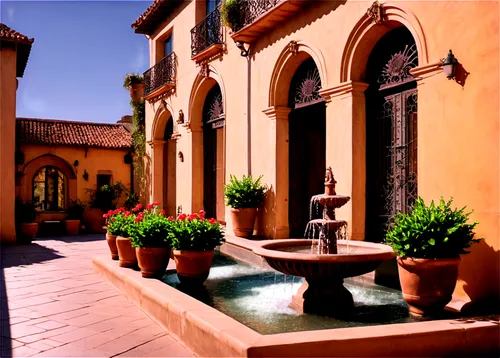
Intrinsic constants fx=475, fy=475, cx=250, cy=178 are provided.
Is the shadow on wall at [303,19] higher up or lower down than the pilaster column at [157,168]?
higher up

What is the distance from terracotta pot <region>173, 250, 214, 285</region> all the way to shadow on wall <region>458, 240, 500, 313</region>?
3184 millimetres

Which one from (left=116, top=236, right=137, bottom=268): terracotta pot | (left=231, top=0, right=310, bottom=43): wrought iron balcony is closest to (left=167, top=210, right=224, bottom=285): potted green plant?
(left=116, top=236, right=137, bottom=268): terracotta pot

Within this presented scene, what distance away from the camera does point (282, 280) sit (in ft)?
23.9

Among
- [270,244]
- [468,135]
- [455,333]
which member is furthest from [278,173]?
[455,333]

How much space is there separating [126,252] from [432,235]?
4664mm

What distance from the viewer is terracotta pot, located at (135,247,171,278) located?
660cm

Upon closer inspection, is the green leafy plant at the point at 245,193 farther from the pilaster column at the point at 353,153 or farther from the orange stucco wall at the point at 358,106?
the pilaster column at the point at 353,153

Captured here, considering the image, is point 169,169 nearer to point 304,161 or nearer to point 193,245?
point 304,161

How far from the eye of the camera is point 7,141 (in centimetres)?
1431

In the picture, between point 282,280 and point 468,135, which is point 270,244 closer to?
point 282,280

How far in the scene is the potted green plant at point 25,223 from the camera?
14.8 metres

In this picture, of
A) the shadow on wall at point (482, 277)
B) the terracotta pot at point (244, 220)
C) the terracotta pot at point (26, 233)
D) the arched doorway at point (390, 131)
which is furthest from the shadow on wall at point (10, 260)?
the arched doorway at point (390, 131)

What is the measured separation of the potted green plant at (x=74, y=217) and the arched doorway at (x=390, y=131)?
1311 centimetres

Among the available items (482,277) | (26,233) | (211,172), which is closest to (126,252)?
(482,277)
